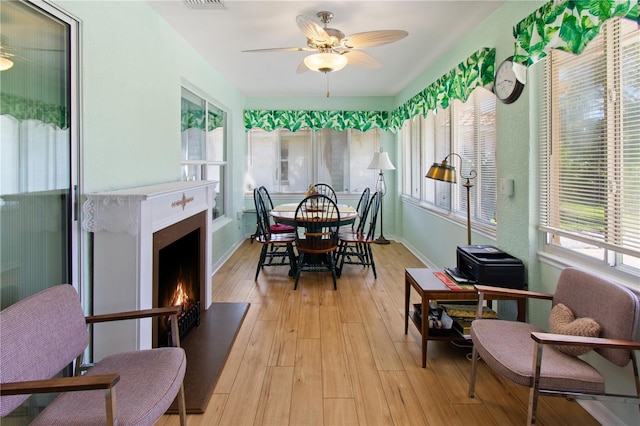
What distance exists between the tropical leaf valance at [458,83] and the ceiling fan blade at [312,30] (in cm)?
126

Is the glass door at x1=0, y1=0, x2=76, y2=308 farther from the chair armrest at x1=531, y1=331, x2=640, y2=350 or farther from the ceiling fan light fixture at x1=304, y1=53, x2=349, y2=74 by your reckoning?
the chair armrest at x1=531, y1=331, x2=640, y2=350

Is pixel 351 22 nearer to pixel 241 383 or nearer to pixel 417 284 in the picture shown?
pixel 417 284

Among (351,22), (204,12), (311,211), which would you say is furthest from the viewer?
(311,211)

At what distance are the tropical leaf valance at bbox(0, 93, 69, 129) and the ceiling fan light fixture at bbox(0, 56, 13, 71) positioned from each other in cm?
11

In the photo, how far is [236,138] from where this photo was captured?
5.96 metres

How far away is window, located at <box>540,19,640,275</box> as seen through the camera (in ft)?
5.75

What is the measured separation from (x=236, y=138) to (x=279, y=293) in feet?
9.97

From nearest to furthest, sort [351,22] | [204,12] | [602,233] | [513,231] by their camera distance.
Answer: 1. [602,233]
2. [513,231]
3. [204,12]
4. [351,22]

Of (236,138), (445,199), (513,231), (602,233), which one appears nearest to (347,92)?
(236,138)

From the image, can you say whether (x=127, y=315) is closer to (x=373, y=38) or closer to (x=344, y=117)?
(x=373, y=38)

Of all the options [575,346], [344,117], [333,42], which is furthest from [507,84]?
[344,117]

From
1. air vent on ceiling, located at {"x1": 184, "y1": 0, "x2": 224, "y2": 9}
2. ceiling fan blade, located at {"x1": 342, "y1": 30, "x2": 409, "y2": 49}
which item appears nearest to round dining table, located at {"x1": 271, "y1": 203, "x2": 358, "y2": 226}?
ceiling fan blade, located at {"x1": 342, "y1": 30, "x2": 409, "y2": 49}

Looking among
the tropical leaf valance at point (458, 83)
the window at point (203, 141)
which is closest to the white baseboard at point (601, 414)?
the tropical leaf valance at point (458, 83)

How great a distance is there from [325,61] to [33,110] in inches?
77.6
